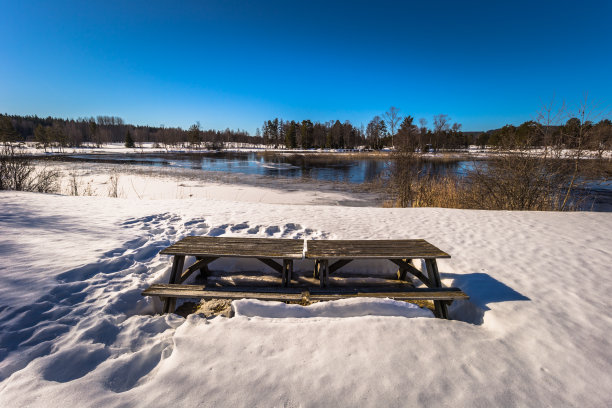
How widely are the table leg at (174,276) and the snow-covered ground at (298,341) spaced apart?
0.29 metres

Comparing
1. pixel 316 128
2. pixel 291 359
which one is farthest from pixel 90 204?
pixel 316 128

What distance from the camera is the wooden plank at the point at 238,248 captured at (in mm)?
3049

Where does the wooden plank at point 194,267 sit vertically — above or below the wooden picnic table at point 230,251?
below

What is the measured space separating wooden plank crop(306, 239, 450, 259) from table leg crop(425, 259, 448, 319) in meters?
0.18

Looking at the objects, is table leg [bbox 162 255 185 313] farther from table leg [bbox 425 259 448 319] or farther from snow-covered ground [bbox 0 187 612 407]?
table leg [bbox 425 259 448 319]

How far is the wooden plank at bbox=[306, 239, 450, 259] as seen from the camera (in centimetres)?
305

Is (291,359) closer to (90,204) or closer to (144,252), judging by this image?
(144,252)

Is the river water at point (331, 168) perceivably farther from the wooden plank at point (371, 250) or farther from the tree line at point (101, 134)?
the tree line at point (101, 134)

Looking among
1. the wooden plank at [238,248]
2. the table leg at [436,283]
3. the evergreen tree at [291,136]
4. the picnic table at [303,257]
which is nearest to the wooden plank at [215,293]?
the picnic table at [303,257]

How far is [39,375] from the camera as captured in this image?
1.72 m

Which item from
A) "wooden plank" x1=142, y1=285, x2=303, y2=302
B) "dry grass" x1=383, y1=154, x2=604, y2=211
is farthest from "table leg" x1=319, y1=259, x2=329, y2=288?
"dry grass" x1=383, y1=154, x2=604, y2=211

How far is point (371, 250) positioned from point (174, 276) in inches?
106

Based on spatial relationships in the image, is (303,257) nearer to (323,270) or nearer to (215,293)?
(323,270)

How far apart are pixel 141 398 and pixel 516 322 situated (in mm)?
3376
